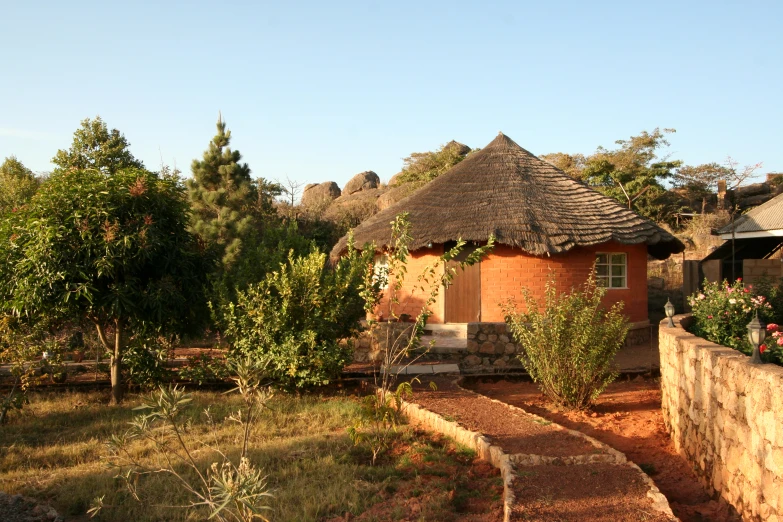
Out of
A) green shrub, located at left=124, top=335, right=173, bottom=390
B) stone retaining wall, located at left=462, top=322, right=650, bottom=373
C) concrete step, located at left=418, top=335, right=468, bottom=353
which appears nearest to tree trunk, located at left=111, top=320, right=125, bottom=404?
green shrub, located at left=124, top=335, right=173, bottom=390

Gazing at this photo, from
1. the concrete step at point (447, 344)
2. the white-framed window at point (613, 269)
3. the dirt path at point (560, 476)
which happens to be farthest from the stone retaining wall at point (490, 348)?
the white-framed window at point (613, 269)

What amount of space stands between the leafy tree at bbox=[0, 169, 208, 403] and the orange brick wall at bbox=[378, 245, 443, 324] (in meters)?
6.42

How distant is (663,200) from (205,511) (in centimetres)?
2784

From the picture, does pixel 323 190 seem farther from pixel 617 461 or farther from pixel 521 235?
pixel 617 461

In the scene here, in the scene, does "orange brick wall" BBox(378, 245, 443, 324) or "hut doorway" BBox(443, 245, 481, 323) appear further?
"orange brick wall" BBox(378, 245, 443, 324)

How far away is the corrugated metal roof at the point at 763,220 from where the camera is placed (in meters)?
14.0

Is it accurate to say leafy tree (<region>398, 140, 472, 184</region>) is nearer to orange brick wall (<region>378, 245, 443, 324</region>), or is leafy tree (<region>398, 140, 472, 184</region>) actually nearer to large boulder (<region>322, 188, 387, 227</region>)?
large boulder (<region>322, 188, 387, 227</region>)

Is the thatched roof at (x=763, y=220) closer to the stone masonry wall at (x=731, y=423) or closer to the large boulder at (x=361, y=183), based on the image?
the stone masonry wall at (x=731, y=423)

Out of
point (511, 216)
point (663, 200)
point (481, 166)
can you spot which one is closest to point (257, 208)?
point (481, 166)

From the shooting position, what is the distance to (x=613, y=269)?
15.2 metres

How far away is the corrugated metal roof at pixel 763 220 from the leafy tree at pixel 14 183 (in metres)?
17.3

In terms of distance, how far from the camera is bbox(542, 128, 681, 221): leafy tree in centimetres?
2781

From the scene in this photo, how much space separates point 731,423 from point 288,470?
375 centimetres

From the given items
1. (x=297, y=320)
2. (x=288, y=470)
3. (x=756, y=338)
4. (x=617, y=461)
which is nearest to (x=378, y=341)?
(x=297, y=320)
